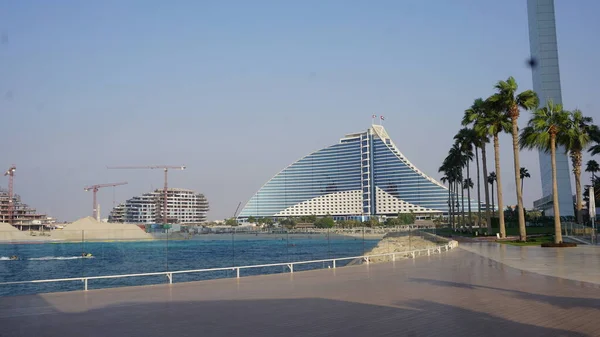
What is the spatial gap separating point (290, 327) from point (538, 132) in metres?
37.3

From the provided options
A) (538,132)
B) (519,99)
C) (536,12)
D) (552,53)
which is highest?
(536,12)

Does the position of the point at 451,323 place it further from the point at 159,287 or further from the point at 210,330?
the point at 159,287

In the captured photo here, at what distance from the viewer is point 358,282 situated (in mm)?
16734

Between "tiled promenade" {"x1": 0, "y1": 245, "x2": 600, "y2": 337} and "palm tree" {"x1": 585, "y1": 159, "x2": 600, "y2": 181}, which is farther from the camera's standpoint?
"palm tree" {"x1": 585, "y1": 159, "x2": 600, "y2": 181}

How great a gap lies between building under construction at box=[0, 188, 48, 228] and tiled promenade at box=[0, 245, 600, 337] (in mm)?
184523

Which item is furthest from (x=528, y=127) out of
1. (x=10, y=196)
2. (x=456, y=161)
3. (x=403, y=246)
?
(x=10, y=196)

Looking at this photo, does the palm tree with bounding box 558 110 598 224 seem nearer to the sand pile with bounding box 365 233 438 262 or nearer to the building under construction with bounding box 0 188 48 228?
the sand pile with bounding box 365 233 438 262

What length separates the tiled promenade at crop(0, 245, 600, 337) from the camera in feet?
29.2

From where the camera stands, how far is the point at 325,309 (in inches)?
438

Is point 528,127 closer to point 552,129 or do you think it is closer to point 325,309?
point 552,129

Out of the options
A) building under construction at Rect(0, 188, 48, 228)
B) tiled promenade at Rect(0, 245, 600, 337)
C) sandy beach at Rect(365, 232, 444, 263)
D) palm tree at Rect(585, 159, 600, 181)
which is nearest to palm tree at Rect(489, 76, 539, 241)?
sandy beach at Rect(365, 232, 444, 263)

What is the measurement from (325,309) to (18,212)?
20320 centimetres

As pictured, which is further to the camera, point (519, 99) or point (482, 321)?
point (519, 99)

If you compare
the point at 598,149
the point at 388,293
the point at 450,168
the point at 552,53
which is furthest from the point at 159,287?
the point at 552,53
